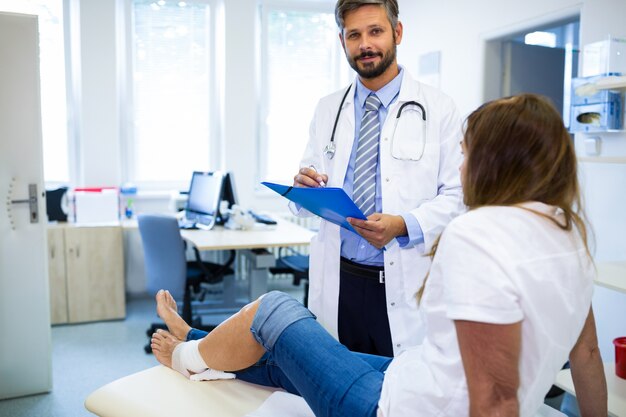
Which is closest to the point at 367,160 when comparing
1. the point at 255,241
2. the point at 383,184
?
the point at 383,184

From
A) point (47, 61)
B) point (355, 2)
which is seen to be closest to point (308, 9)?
point (47, 61)

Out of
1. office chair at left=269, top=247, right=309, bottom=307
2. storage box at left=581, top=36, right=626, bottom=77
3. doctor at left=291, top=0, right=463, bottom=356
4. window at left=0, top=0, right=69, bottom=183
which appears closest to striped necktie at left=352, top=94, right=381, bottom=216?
doctor at left=291, top=0, right=463, bottom=356

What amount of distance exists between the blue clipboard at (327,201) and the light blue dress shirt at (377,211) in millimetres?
162

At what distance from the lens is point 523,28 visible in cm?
337

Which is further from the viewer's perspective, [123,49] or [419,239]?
[123,49]

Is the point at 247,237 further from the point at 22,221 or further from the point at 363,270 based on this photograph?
the point at 363,270

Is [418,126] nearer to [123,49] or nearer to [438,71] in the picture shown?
[438,71]

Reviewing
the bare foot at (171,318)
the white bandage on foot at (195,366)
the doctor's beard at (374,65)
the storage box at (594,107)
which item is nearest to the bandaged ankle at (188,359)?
the white bandage on foot at (195,366)

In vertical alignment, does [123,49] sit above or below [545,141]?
above

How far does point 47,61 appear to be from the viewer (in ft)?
14.3

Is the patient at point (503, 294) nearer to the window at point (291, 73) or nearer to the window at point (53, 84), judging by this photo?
the window at point (53, 84)

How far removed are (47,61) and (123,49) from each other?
0.58 metres

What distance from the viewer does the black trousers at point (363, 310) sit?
1692mm

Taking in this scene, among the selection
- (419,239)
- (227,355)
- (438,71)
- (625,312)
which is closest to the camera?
(227,355)
